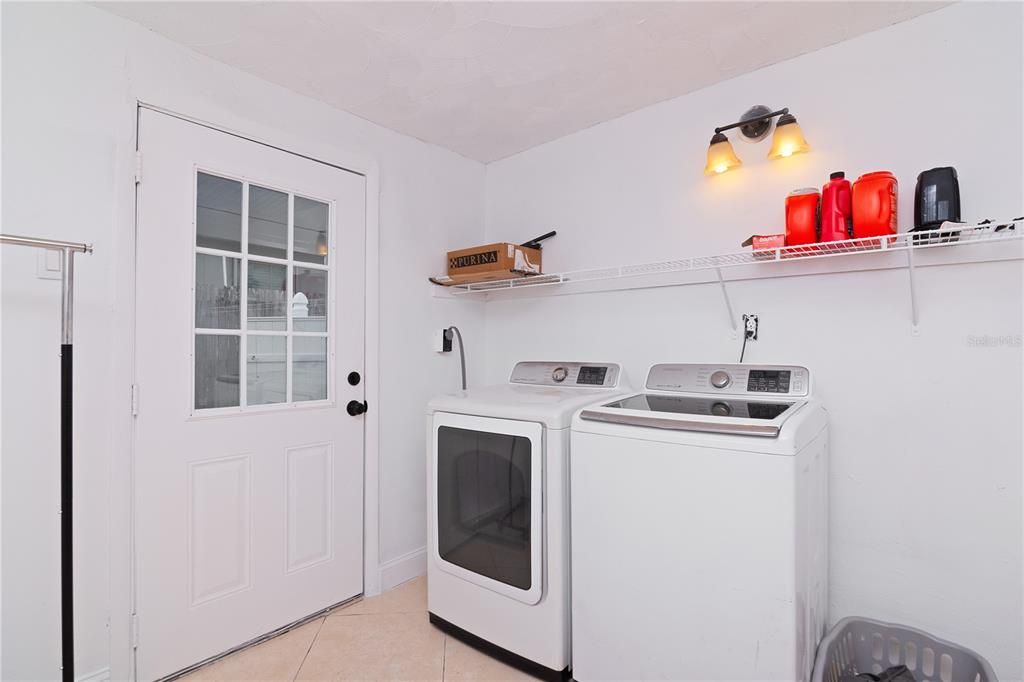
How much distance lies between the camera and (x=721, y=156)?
1.95m

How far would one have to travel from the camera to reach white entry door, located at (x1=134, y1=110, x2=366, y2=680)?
1.74m

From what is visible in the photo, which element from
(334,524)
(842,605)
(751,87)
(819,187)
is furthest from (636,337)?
(334,524)

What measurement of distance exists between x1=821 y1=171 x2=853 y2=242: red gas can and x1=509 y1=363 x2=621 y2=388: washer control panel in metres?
0.96

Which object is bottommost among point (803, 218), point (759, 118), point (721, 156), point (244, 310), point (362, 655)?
point (362, 655)

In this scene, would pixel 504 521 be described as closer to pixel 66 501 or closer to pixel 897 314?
pixel 66 501

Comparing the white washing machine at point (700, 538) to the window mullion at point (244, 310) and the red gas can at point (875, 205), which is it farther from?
the window mullion at point (244, 310)

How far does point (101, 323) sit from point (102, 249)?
0.25m

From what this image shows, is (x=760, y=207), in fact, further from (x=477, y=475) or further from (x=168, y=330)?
(x=168, y=330)

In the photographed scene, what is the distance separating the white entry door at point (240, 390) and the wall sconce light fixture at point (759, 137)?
5.20ft

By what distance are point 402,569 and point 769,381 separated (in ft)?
6.36

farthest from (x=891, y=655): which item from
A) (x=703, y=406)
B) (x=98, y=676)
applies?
(x=98, y=676)

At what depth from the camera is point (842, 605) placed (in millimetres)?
1789

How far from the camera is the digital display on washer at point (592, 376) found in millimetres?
2250

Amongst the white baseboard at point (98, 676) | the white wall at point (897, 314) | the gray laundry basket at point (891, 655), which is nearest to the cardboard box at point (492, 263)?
the white wall at point (897, 314)
